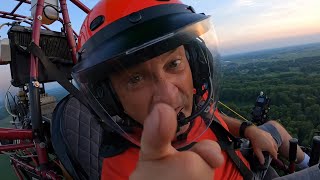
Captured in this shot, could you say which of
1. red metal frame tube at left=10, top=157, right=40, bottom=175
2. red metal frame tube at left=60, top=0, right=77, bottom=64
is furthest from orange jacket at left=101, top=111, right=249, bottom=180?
red metal frame tube at left=60, top=0, right=77, bottom=64

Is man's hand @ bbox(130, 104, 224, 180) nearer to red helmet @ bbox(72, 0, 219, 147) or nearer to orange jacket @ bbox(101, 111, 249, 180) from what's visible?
red helmet @ bbox(72, 0, 219, 147)

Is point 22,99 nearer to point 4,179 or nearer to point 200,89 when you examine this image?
point 200,89

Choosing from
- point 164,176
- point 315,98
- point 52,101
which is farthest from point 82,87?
point 315,98

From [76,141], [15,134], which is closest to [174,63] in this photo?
[76,141]

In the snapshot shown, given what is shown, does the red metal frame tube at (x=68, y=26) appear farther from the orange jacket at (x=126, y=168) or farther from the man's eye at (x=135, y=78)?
the man's eye at (x=135, y=78)

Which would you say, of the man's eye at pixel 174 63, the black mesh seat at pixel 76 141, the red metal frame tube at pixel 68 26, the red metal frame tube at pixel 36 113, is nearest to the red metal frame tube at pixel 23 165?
the red metal frame tube at pixel 36 113

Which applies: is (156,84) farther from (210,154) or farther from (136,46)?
(210,154)

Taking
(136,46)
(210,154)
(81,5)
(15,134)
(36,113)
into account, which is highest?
(81,5)
